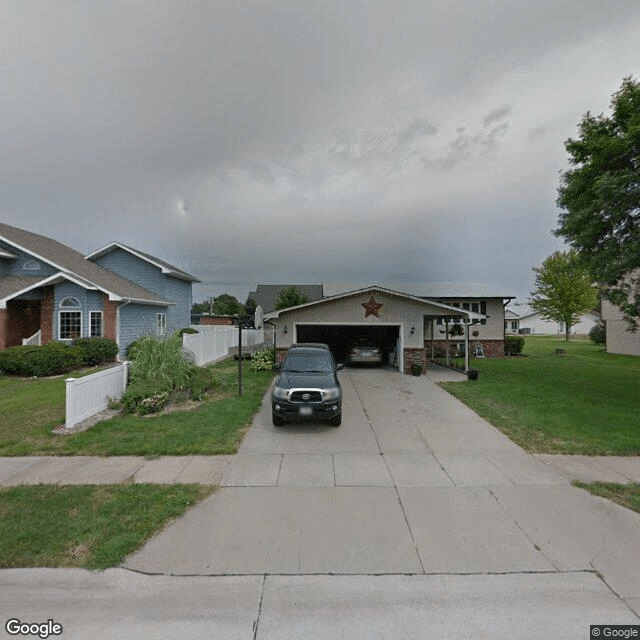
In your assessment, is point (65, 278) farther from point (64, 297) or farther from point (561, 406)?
point (561, 406)

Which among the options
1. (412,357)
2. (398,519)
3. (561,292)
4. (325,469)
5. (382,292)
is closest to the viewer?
(398,519)

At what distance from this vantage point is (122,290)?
18.0 metres

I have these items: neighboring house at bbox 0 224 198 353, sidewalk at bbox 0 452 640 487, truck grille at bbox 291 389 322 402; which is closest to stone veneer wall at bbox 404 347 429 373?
truck grille at bbox 291 389 322 402

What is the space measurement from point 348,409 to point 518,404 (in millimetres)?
4942

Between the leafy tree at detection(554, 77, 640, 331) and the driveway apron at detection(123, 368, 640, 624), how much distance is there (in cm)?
789

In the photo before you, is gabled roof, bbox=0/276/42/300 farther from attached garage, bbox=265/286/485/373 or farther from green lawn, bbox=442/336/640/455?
green lawn, bbox=442/336/640/455

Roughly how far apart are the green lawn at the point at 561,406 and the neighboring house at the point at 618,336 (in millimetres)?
11461

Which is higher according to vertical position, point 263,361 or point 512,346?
point 512,346

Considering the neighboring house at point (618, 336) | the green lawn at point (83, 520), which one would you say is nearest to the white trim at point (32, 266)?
the green lawn at point (83, 520)

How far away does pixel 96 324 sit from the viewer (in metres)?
16.6

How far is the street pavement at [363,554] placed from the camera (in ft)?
9.04

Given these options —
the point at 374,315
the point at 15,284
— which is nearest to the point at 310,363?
the point at 374,315

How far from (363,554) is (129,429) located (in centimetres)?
593

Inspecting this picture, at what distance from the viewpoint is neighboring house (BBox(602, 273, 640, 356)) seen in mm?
24359
